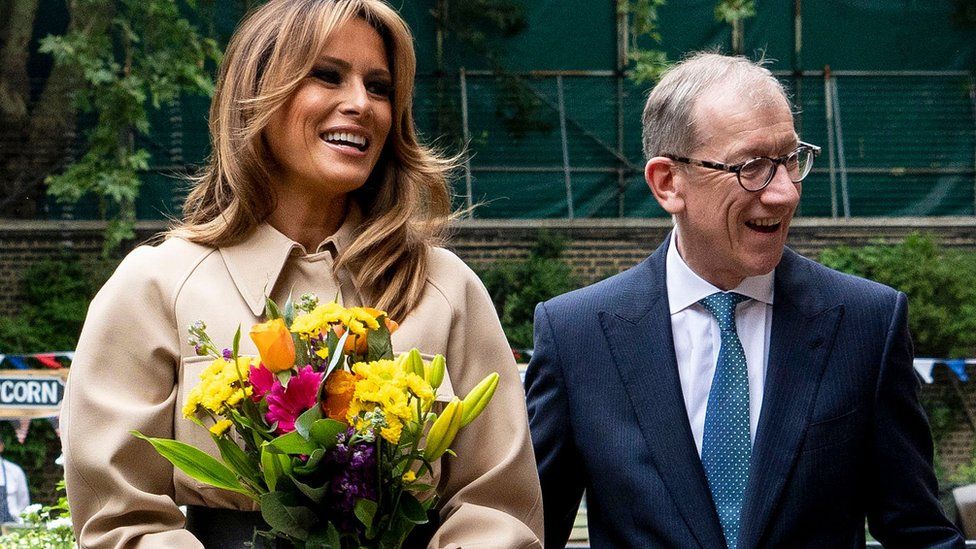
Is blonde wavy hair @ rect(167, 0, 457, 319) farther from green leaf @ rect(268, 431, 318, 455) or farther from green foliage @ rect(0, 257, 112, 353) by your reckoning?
green foliage @ rect(0, 257, 112, 353)

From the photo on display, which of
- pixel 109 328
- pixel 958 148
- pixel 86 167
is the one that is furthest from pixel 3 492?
pixel 958 148

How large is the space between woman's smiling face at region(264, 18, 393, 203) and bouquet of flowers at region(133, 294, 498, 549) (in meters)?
0.40

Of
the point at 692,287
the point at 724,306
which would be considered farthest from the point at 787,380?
the point at 692,287

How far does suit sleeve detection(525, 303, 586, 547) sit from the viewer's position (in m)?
3.21

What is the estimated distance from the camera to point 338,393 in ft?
7.41

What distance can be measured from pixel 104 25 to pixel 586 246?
6111mm

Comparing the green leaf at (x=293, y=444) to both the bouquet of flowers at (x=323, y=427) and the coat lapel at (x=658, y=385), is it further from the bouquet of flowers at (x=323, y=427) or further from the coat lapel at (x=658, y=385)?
the coat lapel at (x=658, y=385)

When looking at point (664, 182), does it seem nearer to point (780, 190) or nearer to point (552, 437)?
point (780, 190)

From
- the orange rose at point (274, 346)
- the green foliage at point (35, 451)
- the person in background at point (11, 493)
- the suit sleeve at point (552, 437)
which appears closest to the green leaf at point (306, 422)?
the orange rose at point (274, 346)

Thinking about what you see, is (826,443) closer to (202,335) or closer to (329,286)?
(329,286)

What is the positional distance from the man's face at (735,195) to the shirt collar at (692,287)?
22 mm

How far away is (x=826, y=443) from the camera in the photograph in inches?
118

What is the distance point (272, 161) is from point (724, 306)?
112cm

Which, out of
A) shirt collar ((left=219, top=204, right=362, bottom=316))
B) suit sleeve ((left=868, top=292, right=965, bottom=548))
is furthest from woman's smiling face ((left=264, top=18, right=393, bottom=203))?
suit sleeve ((left=868, top=292, right=965, bottom=548))
